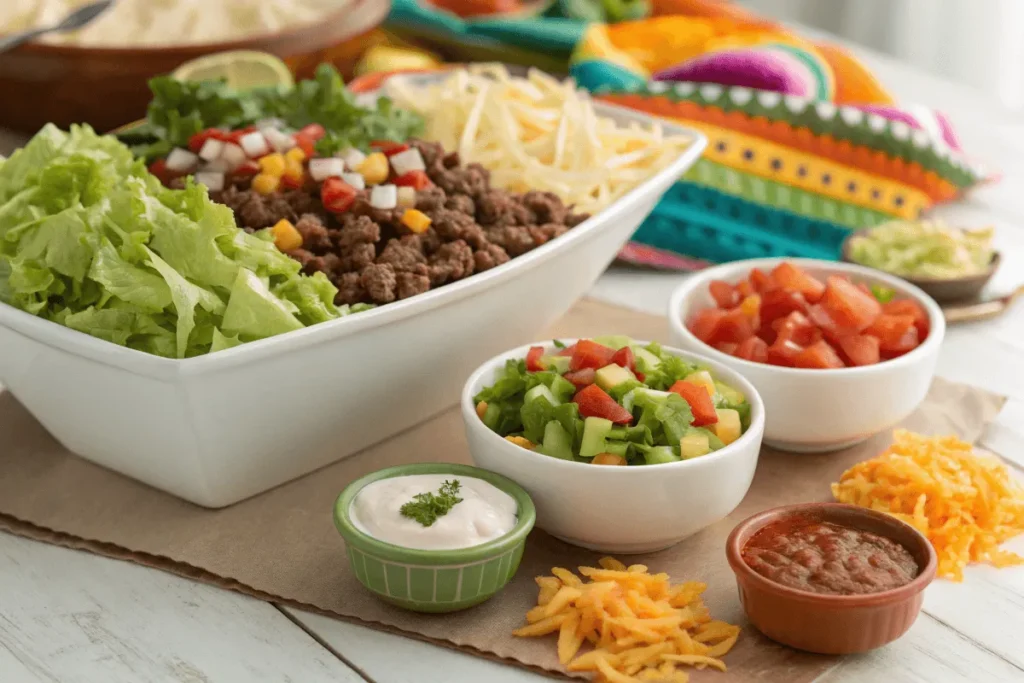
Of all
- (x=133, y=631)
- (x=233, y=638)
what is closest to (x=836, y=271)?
(x=233, y=638)

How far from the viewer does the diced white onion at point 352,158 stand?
314cm

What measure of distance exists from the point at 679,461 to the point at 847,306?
0.80 metres

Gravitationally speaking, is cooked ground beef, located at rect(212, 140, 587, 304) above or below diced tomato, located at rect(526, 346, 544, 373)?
above

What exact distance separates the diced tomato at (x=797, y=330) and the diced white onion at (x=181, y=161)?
4.98 feet

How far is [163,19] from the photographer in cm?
464

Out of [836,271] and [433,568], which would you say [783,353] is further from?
[433,568]

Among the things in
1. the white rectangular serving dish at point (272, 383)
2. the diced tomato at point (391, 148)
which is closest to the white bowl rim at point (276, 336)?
the white rectangular serving dish at point (272, 383)

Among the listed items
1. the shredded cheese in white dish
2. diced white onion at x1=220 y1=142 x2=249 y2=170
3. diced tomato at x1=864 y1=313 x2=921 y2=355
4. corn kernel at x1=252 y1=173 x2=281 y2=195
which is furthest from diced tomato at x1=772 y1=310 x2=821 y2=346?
the shredded cheese in white dish

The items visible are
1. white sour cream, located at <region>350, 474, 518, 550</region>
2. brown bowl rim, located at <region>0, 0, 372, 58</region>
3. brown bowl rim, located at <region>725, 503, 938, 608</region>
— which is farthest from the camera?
brown bowl rim, located at <region>0, 0, 372, 58</region>

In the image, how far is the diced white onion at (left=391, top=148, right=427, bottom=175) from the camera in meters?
3.19

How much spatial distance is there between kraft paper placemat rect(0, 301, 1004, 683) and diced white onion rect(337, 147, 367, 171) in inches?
26.0

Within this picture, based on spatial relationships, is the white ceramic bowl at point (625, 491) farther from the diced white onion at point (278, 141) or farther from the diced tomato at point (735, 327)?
the diced white onion at point (278, 141)

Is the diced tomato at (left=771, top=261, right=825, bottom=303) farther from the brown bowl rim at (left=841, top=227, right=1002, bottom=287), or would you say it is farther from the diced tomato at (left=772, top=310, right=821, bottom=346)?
the brown bowl rim at (left=841, top=227, right=1002, bottom=287)

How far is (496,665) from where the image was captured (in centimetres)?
225
